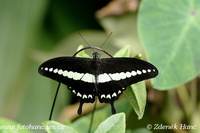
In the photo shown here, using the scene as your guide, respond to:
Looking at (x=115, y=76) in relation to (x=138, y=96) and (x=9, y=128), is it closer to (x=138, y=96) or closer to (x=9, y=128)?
(x=138, y=96)

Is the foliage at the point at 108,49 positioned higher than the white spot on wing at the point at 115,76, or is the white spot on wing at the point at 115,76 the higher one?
the foliage at the point at 108,49

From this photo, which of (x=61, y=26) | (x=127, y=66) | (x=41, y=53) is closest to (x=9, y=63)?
(x=41, y=53)

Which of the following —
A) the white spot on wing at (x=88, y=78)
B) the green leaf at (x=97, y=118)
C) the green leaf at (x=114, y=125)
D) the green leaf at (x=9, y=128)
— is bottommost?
the green leaf at (x=9, y=128)

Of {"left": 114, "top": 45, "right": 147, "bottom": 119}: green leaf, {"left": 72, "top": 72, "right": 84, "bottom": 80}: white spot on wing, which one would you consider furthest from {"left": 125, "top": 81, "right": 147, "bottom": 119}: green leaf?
{"left": 72, "top": 72, "right": 84, "bottom": 80}: white spot on wing

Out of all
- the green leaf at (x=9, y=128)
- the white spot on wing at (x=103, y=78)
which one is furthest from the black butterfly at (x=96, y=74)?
the green leaf at (x=9, y=128)

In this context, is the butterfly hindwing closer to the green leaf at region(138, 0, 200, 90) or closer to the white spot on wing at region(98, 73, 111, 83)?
the white spot on wing at region(98, 73, 111, 83)

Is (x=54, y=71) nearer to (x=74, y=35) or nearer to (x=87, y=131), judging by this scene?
(x=87, y=131)

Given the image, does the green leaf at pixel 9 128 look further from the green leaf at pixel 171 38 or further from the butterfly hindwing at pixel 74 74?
the green leaf at pixel 171 38
